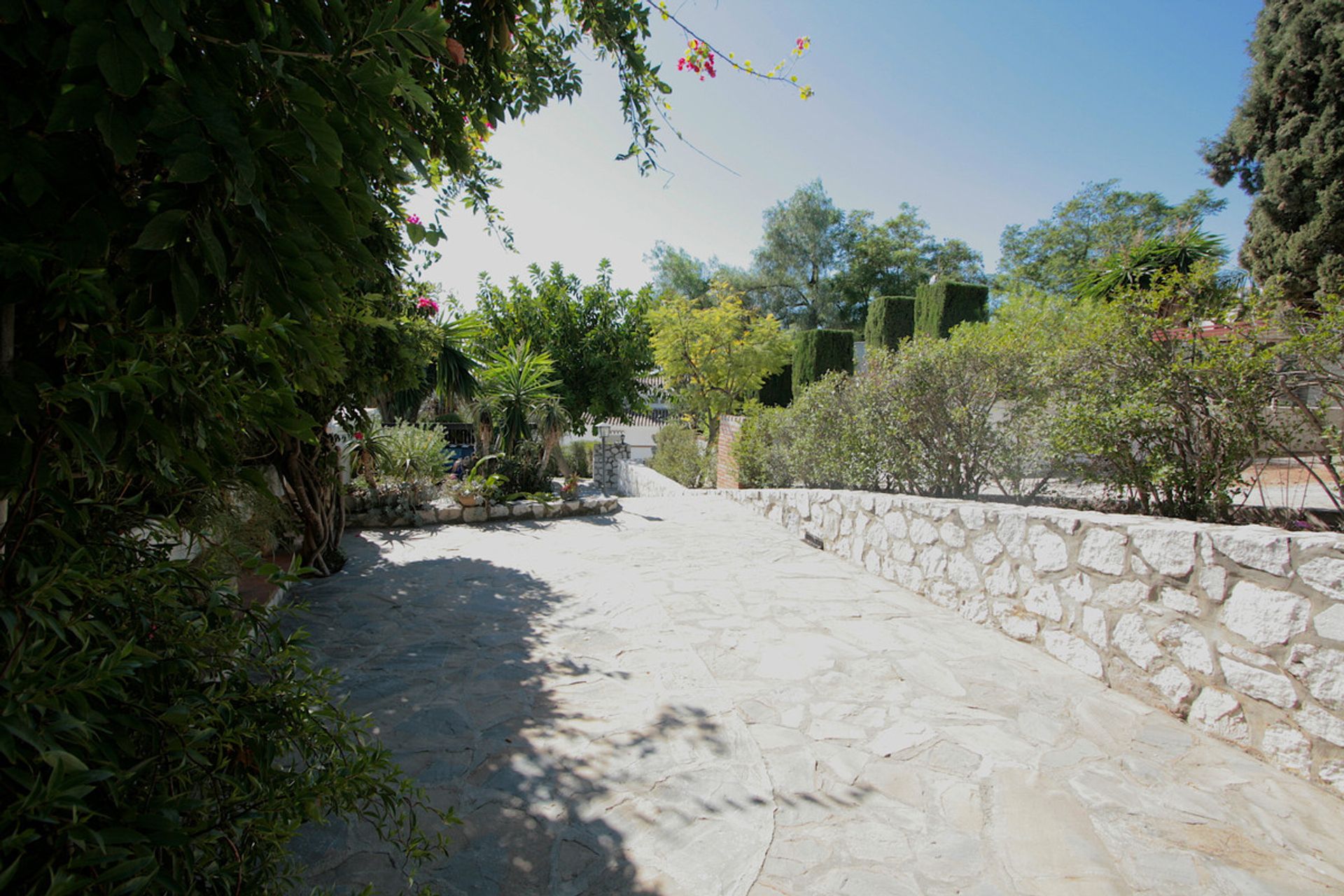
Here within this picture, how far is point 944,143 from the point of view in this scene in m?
19.0

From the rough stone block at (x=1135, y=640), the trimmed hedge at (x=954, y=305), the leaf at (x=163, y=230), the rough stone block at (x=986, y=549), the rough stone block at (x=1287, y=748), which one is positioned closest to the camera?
the leaf at (x=163, y=230)

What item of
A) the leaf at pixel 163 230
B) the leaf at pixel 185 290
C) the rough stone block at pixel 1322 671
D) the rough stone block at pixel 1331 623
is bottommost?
the rough stone block at pixel 1322 671

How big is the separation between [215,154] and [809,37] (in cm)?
379

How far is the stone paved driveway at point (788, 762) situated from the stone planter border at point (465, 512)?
132 inches

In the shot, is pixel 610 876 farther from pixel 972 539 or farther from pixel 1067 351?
pixel 1067 351

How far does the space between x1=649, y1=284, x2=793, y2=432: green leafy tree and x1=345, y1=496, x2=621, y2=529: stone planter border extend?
27.6 ft

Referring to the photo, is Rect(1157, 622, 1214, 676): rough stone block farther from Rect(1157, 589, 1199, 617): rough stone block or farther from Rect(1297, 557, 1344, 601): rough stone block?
Rect(1297, 557, 1344, 601): rough stone block

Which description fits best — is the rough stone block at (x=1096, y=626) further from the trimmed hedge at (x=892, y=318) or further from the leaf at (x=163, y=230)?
the trimmed hedge at (x=892, y=318)

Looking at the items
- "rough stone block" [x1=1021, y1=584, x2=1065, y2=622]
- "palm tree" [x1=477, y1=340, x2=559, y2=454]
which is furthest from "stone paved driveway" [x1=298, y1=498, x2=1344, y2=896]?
"palm tree" [x1=477, y1=340, x2=559, y2=454]

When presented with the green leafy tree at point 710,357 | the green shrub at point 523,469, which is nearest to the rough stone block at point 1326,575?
the green shrub at point 523,469

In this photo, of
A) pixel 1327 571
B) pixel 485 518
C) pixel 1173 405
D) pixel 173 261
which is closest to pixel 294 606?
pixel 173 261

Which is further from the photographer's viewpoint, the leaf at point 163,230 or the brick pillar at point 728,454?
the brick pillar at point 728,454

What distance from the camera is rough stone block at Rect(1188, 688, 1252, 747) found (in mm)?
2721

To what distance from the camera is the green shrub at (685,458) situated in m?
13.9
